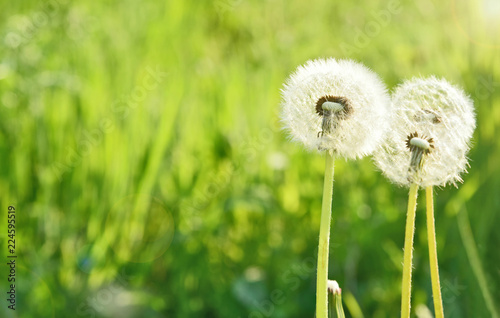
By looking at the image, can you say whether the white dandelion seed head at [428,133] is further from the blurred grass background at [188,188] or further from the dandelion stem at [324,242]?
the blurred grass background at [188,188]

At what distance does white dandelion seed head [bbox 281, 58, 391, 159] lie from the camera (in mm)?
863

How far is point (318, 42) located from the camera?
391cm

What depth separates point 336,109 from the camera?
85cm

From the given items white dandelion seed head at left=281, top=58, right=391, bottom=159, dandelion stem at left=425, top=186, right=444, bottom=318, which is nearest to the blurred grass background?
dandelion stem at left=425, top=186, right=444, bottom=318

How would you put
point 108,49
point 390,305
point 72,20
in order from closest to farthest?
1. point 390,305
2. point 72,20
3. point 108,49

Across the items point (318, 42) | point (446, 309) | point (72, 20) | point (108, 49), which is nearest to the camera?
point (446, 309)

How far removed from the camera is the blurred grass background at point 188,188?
2.16 meters

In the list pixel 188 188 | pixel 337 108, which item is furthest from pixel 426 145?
pixel 188 188

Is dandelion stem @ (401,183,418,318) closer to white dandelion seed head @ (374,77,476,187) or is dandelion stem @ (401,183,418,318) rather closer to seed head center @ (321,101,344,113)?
white dandelion seed head @ (374,77,476,187)

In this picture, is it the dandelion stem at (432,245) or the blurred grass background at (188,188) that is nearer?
the dandelion stem at (432,245)

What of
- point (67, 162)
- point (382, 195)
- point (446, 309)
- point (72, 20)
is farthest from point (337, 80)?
point (72, 20)

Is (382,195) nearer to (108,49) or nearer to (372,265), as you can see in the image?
(372,265)

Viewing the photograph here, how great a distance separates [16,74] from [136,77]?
62 cm

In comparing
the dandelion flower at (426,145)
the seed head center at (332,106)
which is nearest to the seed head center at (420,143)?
the dandelion flower at (426,145)
